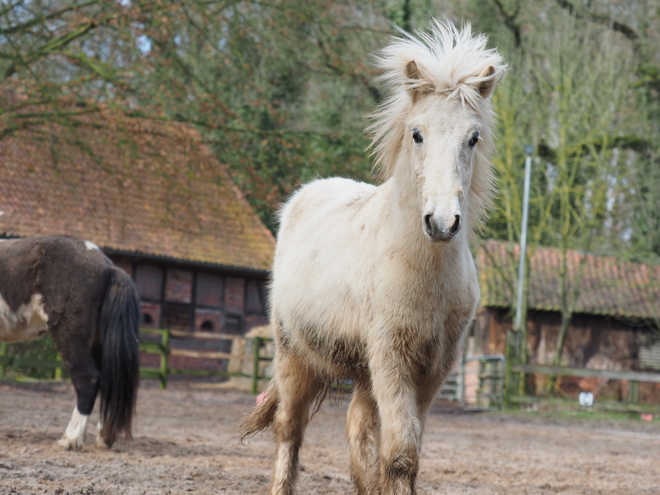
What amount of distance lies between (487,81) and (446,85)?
237 mm

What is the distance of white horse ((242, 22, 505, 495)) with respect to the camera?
384 cm

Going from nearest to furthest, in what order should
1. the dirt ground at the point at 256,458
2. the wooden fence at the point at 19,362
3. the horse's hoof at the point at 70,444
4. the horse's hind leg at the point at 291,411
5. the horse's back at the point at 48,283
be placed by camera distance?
the horse's hind leg at the point at 291,411, the dirt ground at the point at 256,458, the horse's hoof at the point at 70,444, the horse's back at the point at 48,283, the wooden fence at the point at 19,362

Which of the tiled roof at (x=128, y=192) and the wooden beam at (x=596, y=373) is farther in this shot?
the wooden beam at (x=596, y=373)

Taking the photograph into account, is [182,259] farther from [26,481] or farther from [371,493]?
[371,493]

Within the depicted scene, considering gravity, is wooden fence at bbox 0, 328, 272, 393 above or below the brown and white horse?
below

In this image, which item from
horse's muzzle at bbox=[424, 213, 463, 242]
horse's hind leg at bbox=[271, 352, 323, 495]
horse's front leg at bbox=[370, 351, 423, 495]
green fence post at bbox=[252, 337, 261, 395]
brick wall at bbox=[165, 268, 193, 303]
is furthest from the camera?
brick wall at bbox=[165, 268, 193, 303]

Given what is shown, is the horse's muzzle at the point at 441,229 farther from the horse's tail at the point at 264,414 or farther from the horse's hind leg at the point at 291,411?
the horse's tail at the point at 264,414

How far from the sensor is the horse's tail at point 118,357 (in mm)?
7148

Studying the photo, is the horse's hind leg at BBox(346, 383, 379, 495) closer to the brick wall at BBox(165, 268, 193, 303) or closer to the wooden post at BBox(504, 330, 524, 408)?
the wooden post at BBox(504, 330, 524, 408)

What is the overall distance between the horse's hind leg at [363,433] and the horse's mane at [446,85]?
4.02 ft

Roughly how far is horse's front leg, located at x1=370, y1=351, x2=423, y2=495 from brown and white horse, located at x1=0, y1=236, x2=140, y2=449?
3.89m

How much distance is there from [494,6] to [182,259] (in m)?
12.5

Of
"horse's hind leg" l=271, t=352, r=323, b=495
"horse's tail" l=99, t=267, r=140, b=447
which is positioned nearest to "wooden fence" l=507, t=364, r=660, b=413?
"horse's tail" l=99, t=267, r=140, b=447

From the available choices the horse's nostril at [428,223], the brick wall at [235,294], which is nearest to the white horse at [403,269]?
the horse's nostril at [428,223]
